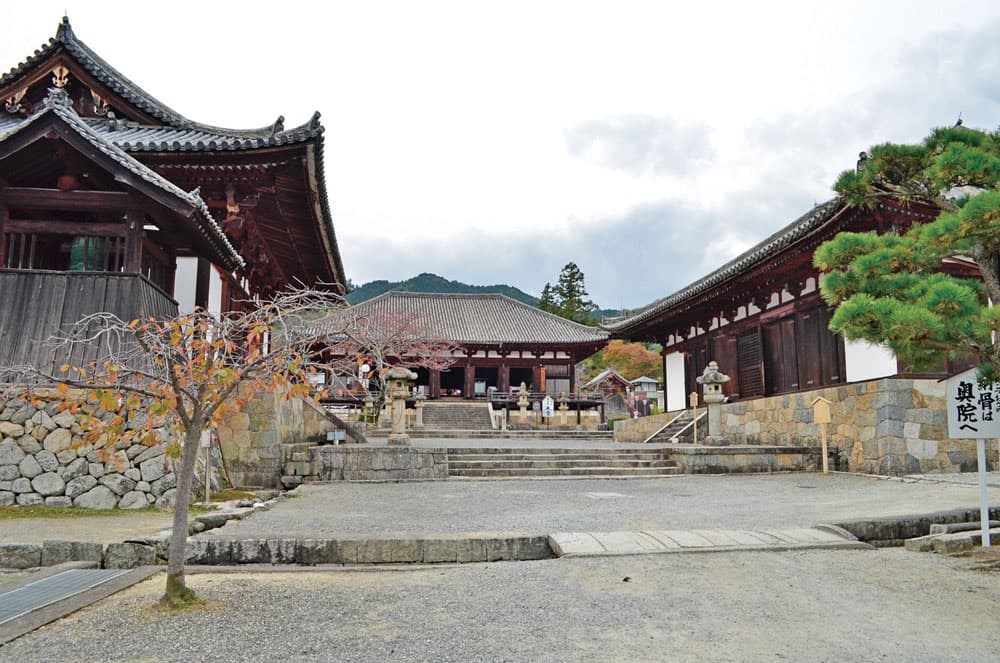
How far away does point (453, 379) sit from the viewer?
155ft

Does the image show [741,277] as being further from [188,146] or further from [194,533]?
[194,533]

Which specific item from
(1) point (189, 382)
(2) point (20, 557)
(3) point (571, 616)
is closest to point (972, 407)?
(3) point (571, 616)

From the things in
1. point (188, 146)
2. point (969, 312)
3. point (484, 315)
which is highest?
point (484, 315)

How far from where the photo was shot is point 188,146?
411 inches

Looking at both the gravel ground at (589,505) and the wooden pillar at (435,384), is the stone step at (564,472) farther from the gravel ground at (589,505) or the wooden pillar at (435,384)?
the wooden pillar at (435,384)

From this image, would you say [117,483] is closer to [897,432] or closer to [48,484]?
[48,484]

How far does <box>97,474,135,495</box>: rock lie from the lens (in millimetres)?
8672

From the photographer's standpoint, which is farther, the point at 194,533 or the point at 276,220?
the point at 276,220

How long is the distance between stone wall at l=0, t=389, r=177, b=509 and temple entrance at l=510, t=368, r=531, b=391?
122 feet

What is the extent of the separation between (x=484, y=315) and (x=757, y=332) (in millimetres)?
29589

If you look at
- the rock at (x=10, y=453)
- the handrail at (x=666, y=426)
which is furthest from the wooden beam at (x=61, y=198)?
the handrail at (x=666, y=426)

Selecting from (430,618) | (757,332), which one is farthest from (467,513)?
(757,332)

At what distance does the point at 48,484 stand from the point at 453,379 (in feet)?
127

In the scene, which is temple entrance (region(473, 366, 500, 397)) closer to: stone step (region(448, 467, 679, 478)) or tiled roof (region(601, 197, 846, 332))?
tiled roof (region(601, 197, 846, 332))
